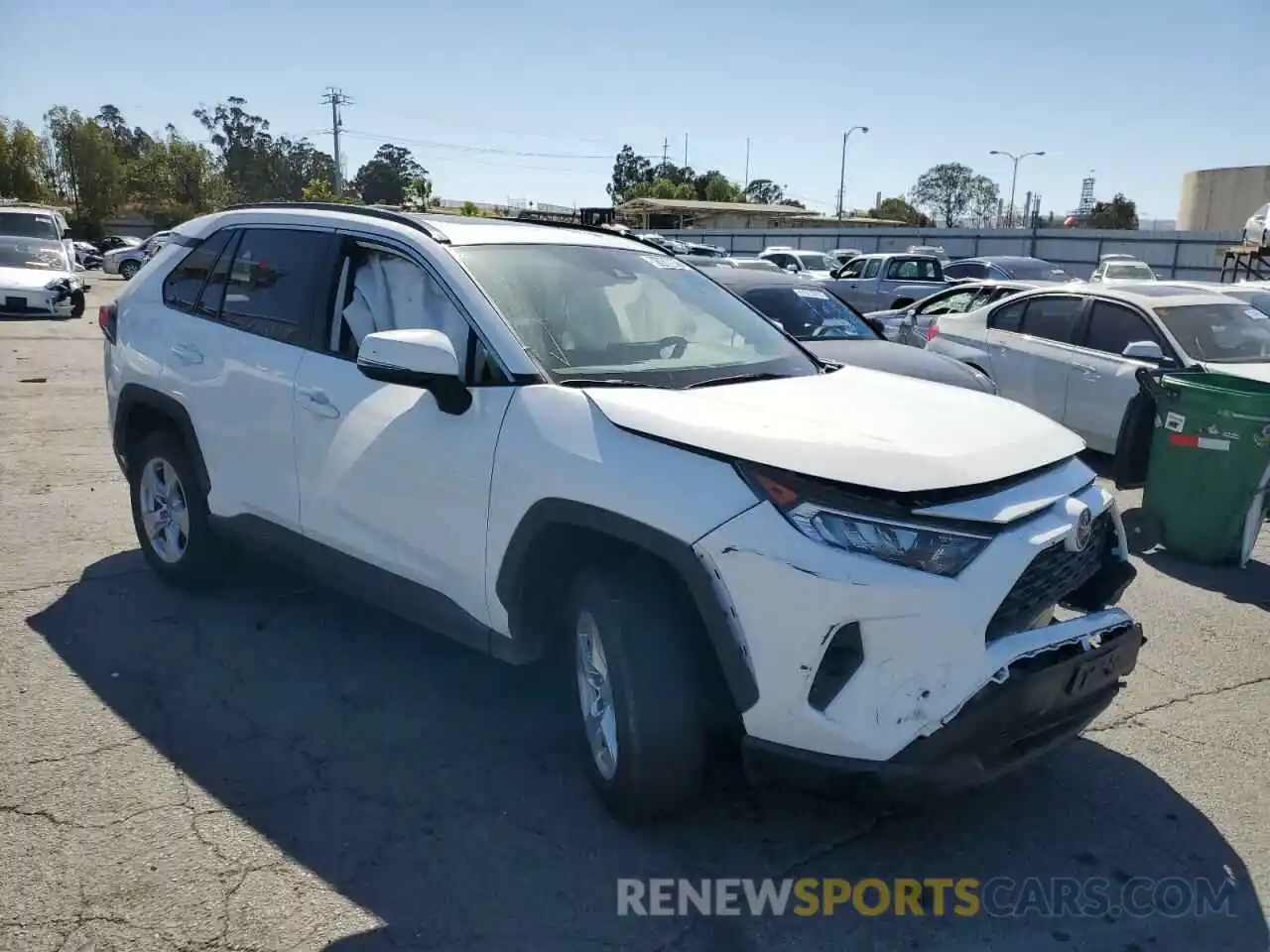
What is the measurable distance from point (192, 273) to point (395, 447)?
201 cm

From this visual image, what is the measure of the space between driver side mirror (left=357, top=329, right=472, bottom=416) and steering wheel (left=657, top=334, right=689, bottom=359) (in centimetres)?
80

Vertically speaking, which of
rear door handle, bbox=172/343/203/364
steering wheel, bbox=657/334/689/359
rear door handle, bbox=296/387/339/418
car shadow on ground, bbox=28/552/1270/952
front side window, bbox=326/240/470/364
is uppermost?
front side window, bbox=326/240/470/364

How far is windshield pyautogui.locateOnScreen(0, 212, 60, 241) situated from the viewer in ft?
66.3

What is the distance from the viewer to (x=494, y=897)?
2.90 m

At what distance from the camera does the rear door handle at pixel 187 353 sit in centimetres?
470

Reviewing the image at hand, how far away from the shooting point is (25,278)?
60.8 feet

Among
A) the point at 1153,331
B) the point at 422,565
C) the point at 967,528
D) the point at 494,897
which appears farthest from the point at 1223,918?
the point at 1153,331

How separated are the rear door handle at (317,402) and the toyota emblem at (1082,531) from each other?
2596mm

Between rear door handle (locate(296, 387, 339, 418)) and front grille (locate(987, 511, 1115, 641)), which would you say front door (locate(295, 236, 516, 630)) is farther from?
front grille (locate(987, 511, 1115, 641))

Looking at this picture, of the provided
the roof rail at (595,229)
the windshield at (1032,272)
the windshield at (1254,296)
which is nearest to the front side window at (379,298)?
the roof rail at (595,229)

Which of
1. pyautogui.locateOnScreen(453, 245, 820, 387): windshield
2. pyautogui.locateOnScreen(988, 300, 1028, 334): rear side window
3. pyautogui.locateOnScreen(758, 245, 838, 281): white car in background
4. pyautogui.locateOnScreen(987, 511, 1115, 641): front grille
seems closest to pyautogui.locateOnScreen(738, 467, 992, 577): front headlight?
pyautogui.locateOnScreen(987, 511, 1115, 641): front grille

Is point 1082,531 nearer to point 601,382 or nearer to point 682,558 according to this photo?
point 682,558

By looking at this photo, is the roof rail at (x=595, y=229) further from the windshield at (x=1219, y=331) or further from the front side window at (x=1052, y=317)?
the front side window at (x=1052, y=317)

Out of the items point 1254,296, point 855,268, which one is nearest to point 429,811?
point 1254,296
